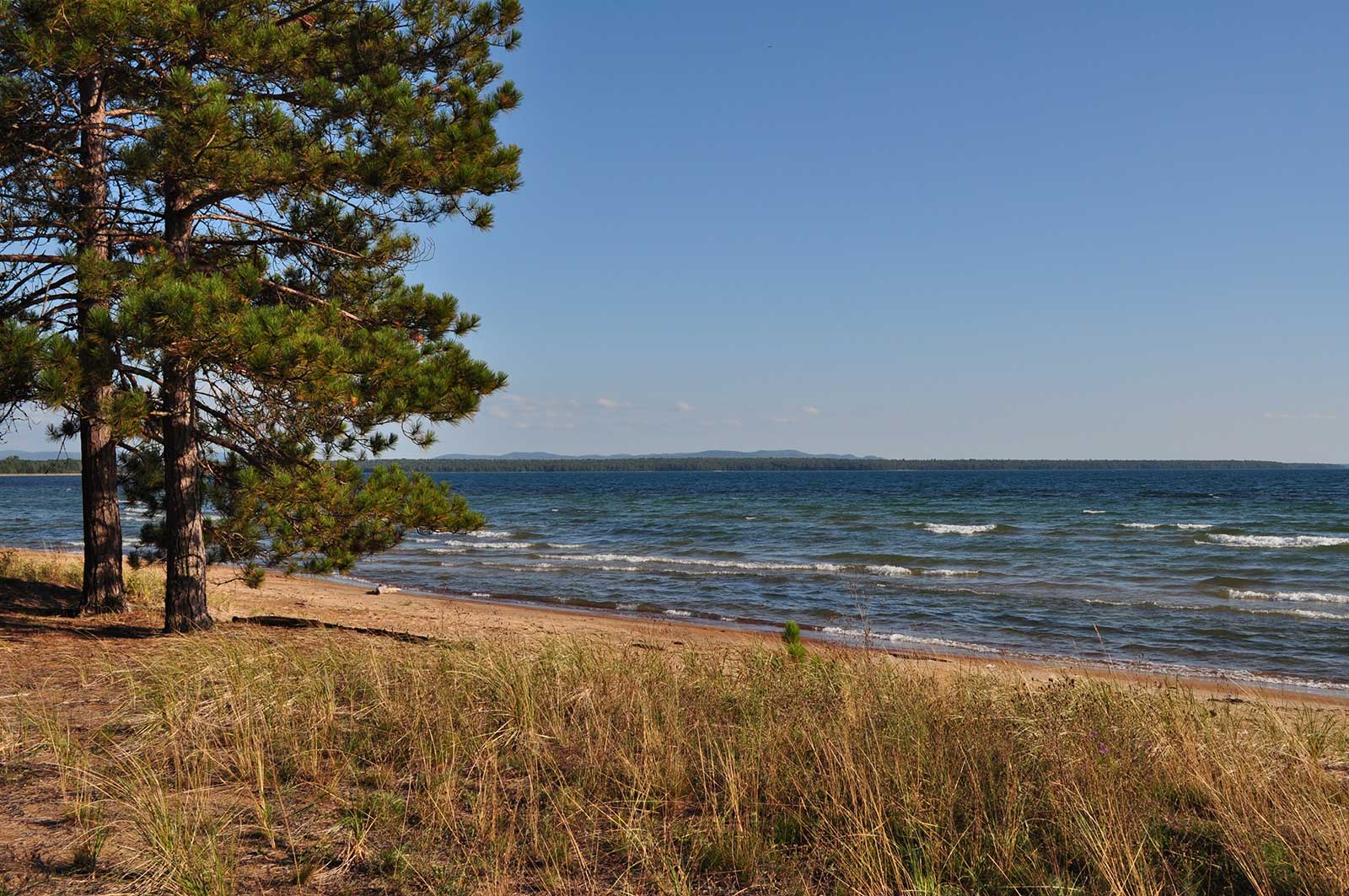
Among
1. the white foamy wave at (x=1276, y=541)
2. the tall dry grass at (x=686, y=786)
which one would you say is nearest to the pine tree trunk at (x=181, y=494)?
the tall dry grass at (x=686, y=786)

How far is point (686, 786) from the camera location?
4.86 meters

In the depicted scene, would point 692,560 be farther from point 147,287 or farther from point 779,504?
point 779,504

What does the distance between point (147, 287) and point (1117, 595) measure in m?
20.0

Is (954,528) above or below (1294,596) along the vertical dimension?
above

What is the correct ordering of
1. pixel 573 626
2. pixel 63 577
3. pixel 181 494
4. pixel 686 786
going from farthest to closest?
pixel 573 626 < pixel 63 577 < pixel 181 494 < pixel 686 786

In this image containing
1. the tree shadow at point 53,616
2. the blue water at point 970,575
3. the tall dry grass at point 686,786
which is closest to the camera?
the tall dry grass at point 686,786

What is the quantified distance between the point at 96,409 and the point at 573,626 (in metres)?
9.29

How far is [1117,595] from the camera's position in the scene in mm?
20531

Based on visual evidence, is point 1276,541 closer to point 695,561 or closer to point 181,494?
point 695,561

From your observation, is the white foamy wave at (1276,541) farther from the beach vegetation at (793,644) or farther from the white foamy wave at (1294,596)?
the beach vegetation at (793,644)

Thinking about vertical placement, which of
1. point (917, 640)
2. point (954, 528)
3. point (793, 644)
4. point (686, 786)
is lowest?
point (917, 640)

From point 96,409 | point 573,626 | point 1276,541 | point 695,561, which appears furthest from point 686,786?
point 1276,541

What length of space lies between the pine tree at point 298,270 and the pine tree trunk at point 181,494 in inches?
0.8

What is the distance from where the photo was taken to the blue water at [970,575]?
15.4 m
